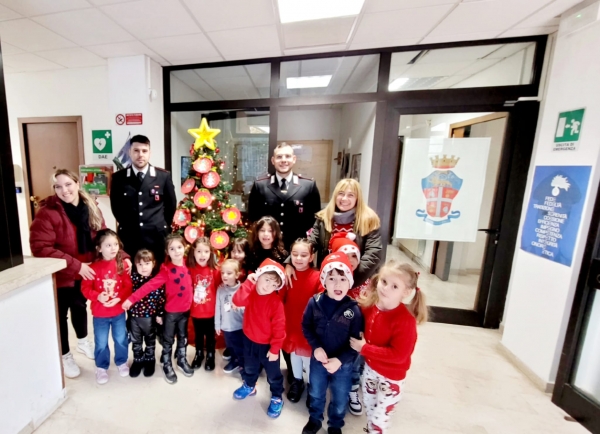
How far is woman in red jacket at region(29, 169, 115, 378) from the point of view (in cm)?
157

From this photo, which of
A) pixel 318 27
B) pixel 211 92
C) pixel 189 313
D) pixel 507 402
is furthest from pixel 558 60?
pixel 211 92

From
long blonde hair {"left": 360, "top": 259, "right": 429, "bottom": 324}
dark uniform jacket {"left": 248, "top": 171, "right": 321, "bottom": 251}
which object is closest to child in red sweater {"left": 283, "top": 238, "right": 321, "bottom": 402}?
long blonde hair {"left": 360, "top": 259, "right": 429, "bottom": 324}

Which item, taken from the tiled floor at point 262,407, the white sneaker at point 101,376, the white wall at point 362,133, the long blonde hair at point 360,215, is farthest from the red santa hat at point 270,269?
the white wall at point 362,133

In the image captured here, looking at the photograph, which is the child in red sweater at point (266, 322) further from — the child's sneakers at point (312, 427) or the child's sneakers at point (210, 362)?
the child's sneakers at point (210, 362)

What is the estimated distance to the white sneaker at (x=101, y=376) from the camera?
1692 millimetres

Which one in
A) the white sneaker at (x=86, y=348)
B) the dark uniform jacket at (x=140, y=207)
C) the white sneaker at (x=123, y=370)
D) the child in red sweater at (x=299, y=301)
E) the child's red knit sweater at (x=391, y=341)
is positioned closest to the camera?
the child's red knit sweater at (x=391, y=341)

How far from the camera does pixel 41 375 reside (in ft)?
4.66

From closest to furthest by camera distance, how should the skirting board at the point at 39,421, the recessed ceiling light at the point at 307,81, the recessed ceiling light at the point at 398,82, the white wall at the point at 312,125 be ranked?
the skirting board at the point at 39,421, the recessed ceiling light at the point at 398,82, the recessed ceiling light at the point at 307,81, the white wall at the point at 312,125

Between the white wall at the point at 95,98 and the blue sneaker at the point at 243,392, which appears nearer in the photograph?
the blue sneaker at the point at 243,392

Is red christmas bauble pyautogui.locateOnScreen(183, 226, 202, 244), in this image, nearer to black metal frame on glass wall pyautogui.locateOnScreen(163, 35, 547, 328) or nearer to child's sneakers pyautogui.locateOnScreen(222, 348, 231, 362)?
child's sneakers pyautogui.locateOnScreen(222, 348, 231, 362)

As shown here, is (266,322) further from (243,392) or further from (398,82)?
(398,82)

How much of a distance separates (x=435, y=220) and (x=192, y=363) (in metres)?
2.38

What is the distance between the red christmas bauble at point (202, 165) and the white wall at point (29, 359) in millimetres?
1195

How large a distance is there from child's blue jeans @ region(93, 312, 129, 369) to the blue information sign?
9.68 feet
